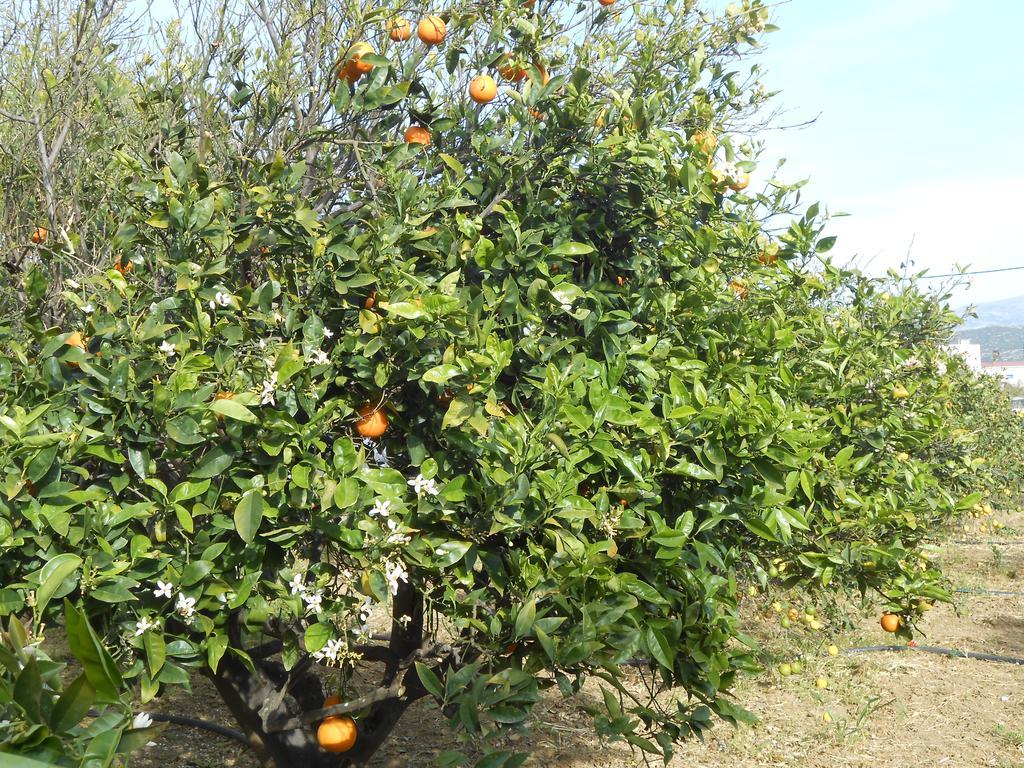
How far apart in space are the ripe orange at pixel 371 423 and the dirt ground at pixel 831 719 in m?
1.75

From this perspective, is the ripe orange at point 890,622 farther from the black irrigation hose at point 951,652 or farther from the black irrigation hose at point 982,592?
the black irrigation hose at point 982,592

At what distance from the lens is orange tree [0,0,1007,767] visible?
1901 millimetres

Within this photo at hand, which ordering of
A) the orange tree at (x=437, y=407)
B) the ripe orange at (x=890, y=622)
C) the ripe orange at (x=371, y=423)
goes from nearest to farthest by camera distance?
the orange tree at (x=437, y=407) < the ripe orange at (x=371, y=423) < the ripe orange at (x=890, y=622)

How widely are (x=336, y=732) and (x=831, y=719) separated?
2.75 m

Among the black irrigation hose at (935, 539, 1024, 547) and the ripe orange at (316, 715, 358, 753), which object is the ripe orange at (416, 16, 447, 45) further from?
the black irrigation hose at (935, 539, 1024, 547)

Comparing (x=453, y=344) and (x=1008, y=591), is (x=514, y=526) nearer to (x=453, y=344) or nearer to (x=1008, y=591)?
(x=453, y=344)

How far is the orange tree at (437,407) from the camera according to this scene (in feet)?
6.24

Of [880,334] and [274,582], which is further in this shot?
[880,334]

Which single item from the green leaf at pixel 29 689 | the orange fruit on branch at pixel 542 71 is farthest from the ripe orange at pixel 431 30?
the green leaf at pixel 29 689

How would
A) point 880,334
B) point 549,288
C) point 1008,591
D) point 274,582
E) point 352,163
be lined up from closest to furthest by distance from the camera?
point 274,582 < point 549,288 < point 352,163 < point 880,334 < point 1008,591

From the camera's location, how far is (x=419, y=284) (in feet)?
6.72

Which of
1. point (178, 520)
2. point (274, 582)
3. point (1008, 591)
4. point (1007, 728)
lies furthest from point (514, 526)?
point (1008, 591)

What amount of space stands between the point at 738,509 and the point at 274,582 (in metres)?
1.10

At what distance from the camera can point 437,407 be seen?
2.20 metres
